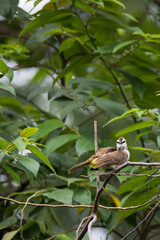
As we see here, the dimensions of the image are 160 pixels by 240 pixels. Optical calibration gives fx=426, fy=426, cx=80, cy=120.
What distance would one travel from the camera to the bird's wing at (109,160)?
1772 mm

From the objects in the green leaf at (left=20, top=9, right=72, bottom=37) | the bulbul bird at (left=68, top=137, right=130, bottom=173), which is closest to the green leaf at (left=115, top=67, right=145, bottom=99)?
the green leaf at (left=20, top=9, right=72, bottom=37)

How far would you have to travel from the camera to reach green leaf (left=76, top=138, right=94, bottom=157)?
2421 mm

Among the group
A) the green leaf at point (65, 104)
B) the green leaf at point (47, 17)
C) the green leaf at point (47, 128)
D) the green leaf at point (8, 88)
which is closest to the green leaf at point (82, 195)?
the green leaf at point (47, 128)

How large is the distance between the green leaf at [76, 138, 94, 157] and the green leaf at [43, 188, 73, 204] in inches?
9.8

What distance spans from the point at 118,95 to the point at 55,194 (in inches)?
56.6

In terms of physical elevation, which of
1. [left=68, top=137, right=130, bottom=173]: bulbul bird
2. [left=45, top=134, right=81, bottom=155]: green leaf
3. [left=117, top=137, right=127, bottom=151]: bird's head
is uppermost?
[left=68, top=137, right=130, bottom=173]: bulbul bird

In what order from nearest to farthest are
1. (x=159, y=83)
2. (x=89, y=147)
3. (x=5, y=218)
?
(x=89, y=147) < (x=5, y=218) < (x=159, y=83)

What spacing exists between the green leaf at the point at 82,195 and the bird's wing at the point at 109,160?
505mm

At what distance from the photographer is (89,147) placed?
245 centimetres

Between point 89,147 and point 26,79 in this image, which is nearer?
point 89,147

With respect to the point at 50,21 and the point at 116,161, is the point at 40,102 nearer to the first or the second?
the point at 50,21

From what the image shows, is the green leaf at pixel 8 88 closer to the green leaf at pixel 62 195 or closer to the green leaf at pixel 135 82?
the green leaf at pixel 62 195

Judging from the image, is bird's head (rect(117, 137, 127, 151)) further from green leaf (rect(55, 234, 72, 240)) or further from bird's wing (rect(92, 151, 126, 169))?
green leaf (rect(55, 234, 72, 240))

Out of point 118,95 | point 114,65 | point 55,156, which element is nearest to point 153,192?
point 55,156
